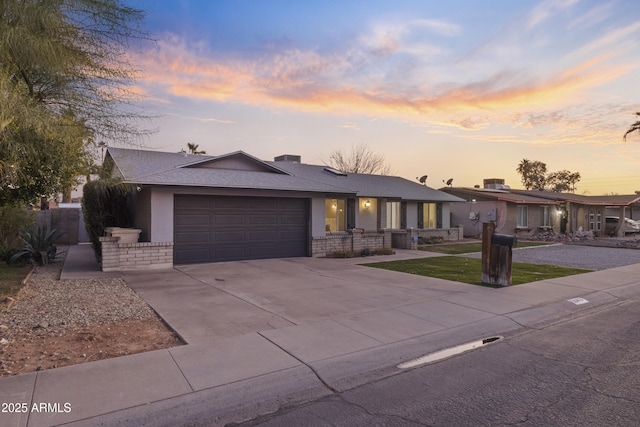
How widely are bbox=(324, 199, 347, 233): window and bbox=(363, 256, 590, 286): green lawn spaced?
19.3 feet

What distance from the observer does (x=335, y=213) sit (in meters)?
20.8

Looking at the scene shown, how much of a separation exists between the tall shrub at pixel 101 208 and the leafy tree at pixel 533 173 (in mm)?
65870

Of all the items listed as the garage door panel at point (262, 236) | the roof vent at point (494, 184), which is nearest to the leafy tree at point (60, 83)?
the garage door panel at point (262, 236)

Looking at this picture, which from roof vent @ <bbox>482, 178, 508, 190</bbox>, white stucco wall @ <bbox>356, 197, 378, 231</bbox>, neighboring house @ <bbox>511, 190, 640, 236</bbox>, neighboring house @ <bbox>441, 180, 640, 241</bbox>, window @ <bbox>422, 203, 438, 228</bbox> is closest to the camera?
white stucco wall @ <bbox>356, 197, 378, 231</bbox>

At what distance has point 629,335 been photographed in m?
6.28

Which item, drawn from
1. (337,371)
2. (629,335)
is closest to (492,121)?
(629,335)

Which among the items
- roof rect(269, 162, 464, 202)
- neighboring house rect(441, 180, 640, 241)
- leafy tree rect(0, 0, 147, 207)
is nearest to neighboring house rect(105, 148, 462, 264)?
roof rect(269, 162, 464, 202)

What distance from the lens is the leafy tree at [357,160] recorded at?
49.6 m

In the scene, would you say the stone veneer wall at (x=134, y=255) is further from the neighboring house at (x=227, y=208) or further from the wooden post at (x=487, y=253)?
the wooden post at (x=487, y=253)

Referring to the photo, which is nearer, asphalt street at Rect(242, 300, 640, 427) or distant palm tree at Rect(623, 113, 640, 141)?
asphalt street at Rect(242, 300, 640, 427)

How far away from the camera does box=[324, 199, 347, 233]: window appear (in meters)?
20.5

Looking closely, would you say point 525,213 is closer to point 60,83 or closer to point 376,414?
point 376,414

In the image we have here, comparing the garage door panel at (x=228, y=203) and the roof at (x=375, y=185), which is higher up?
the roof at (x=375, y=185)

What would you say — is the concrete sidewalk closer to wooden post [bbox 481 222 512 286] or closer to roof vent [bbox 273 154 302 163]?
wooden post [bbox 481 222 512 286]
